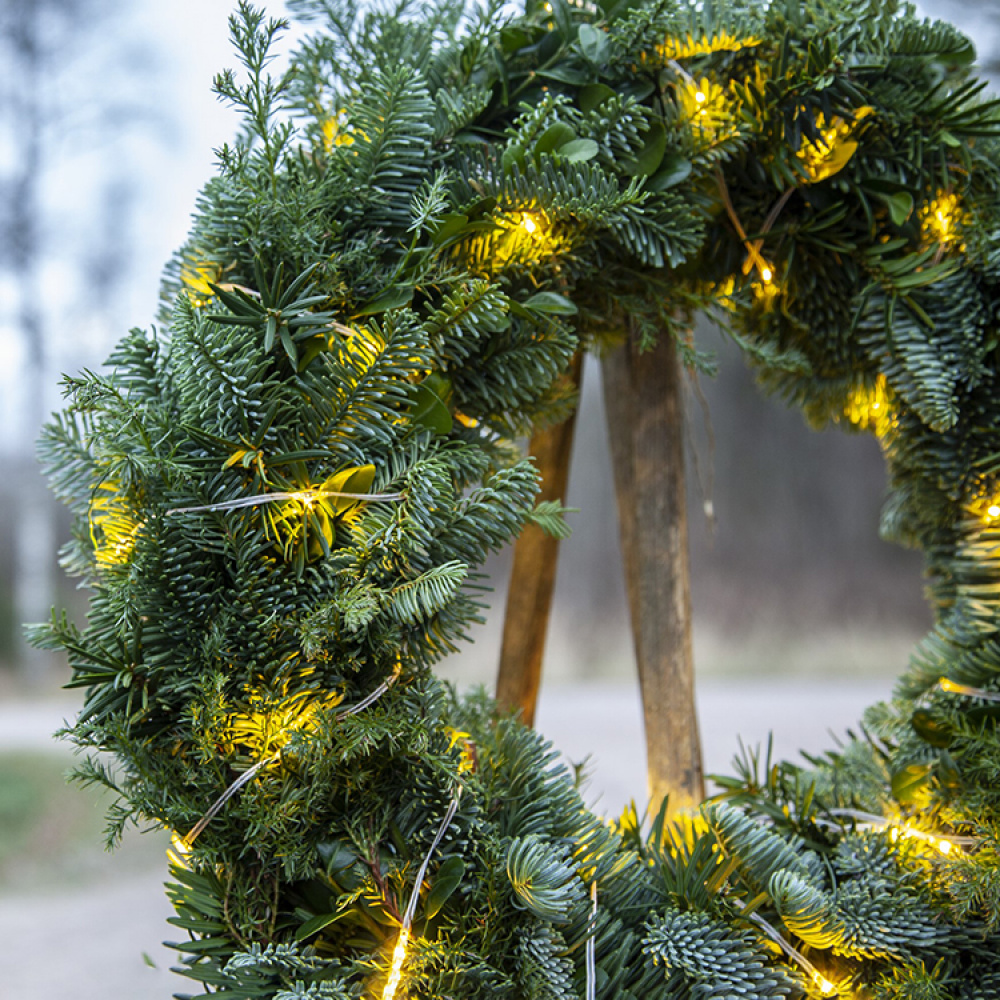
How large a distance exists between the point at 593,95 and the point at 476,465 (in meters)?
0.23

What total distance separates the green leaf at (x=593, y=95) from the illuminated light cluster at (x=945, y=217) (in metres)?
0.23

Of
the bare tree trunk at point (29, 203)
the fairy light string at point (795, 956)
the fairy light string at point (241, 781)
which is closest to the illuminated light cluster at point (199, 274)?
the fairy light string at point (241, 781)

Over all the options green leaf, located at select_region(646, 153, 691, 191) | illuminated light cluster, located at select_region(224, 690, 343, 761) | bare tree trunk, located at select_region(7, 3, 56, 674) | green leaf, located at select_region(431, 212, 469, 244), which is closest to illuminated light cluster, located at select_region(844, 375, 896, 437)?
green leaf, located at select_region(646, 153, 691, 191)

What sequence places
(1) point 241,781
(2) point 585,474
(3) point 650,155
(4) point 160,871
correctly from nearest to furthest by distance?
(1) point 241,781, (3) point 650,155, (4) point 160,871, (2) point 585,474

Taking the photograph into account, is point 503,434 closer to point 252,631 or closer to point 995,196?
point 252,631

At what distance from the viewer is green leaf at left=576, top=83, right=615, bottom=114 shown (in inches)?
17.3

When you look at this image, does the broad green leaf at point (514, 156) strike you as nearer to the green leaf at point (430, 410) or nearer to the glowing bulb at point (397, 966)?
the green leaf at point (430, 410)

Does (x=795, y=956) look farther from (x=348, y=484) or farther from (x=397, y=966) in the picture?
(x=348, y=484)

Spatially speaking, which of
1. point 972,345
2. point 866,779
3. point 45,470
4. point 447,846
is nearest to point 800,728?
point 866,779

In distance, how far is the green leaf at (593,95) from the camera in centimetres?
44

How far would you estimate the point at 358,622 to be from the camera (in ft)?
1.09

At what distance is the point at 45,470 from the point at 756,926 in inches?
18.5

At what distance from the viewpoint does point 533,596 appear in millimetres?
674

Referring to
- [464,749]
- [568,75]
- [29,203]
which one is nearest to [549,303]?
[568,75]
